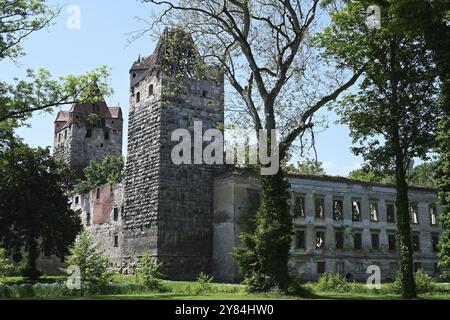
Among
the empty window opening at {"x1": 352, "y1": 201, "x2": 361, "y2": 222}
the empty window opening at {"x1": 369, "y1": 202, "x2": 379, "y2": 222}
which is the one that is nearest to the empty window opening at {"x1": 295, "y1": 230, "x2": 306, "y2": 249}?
the empty window opening at {"x1": 352, "y1": 201, "x2": 361, "y2": 222}

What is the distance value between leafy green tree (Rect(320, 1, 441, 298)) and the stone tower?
4682 cm

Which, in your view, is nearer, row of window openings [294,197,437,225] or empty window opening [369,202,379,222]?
row of window openings [294,197,437,225]

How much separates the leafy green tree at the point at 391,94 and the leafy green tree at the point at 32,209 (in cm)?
2012

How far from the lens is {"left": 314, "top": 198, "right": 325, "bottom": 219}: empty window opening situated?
36.7 metres

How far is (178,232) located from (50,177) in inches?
→ 398

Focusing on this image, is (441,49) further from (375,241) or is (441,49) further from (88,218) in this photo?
(88,218)

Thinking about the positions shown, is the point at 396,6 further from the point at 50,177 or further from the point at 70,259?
the point at 50,177

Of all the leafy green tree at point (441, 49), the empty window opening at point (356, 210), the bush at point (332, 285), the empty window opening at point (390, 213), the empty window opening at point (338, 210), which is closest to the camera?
the leafy green tree at point (441, 49)

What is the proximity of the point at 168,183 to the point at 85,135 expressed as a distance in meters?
40.0

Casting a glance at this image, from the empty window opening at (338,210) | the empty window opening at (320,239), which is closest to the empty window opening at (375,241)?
the empty window opening at (338,210)

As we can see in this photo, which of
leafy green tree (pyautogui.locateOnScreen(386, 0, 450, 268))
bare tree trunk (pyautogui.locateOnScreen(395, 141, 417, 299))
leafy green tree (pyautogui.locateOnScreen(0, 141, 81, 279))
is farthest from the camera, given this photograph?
leafy green tree (pyautogui.locateOnScreen(0, 141, 81, 279))

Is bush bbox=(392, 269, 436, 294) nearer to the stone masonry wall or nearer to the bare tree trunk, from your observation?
the bare tree trunk

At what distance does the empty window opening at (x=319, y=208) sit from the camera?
3669cm

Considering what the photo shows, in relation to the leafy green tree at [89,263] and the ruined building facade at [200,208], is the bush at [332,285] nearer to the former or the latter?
the ruined building facade at [200,208]
